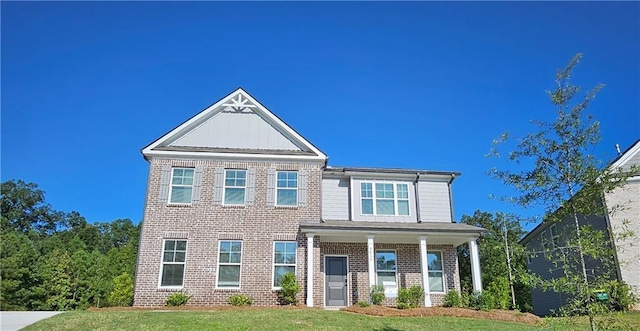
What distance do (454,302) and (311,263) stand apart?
17.7 feet

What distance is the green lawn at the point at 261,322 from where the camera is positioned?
34.1 feet

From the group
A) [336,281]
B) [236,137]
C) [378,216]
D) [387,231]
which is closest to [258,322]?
[336,281]

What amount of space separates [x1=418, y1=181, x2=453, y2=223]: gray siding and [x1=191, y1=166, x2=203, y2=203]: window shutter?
913cm

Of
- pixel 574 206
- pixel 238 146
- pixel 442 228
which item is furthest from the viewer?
pixel 238 146

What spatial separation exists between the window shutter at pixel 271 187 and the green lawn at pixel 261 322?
514 centimetres

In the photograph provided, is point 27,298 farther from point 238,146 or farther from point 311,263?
point 311,263

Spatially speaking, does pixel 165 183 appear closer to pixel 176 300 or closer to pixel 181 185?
pixel 181 185

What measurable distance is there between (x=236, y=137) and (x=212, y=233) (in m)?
4.13

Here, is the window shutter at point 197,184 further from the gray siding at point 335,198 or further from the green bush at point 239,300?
the gray siding at point 335,198

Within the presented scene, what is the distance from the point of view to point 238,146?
711 inches

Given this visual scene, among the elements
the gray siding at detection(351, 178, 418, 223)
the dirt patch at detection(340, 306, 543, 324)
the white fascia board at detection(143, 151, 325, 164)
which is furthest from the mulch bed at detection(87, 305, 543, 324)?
the white fascia board at detection(143, 151, 325, 164)

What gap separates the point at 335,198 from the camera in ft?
61.1

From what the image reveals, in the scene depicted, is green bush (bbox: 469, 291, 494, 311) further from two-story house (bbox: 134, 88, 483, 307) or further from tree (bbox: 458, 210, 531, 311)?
tree (bbox: 458, 210, 531, 311)

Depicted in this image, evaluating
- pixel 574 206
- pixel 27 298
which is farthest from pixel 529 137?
pixel 27 298
